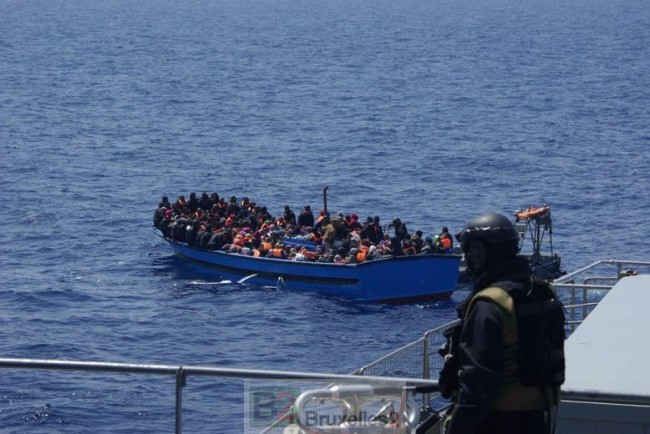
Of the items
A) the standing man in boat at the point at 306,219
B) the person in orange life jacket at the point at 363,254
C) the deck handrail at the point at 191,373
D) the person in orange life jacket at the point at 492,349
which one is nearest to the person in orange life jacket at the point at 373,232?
the person in orange life jacket at the point at 363,254

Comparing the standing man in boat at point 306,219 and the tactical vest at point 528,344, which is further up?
the tactical vest at point 528,344

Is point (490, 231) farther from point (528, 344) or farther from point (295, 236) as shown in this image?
point (295, 236)

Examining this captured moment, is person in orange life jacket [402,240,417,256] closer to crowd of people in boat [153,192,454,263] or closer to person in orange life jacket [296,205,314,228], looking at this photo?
crowd of people in boat [153,192,454,263]

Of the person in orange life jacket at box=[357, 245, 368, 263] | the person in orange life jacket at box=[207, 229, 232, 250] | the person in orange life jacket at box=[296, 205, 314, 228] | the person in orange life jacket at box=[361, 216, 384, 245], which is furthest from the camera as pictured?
the person in orange life jacket at box=[296, 205, 314, 228]

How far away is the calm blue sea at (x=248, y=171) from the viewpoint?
36125mm

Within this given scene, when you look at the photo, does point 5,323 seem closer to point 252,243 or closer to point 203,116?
point 252,243

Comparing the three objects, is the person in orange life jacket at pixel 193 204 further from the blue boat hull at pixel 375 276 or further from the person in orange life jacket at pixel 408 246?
the person in orange life jacket at pixel 408 246

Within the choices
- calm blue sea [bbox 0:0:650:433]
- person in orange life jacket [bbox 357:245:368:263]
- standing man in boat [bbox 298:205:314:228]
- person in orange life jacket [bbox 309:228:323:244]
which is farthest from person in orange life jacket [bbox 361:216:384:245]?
standing man in boat [bbox 298:205:314:228]

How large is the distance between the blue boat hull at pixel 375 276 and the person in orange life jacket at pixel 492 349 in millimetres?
33007

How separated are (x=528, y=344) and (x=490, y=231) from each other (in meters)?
0.69

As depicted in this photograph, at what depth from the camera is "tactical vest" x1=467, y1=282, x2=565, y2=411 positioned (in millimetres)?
7277

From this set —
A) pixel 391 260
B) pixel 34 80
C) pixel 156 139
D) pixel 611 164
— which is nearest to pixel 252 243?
pixel 391 260

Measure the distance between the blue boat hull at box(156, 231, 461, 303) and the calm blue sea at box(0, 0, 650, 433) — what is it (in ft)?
1.34

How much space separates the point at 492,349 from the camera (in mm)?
7172
